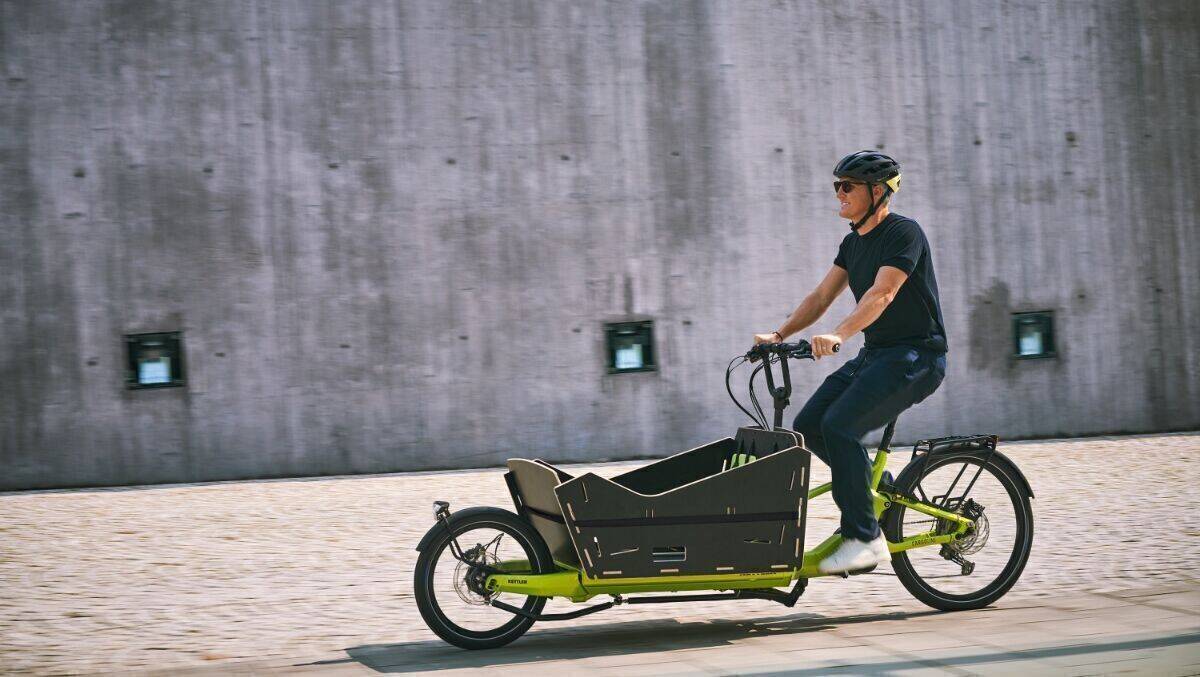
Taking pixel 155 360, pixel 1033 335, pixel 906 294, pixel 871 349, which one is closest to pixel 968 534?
pixel 871 349

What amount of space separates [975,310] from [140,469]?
771 centimetres

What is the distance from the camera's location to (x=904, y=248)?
5074 millimetres

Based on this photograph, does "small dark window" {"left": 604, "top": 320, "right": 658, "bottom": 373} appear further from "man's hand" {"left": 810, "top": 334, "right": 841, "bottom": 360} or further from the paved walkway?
"man's hand" {"left": 810, "top": 334, "right": 841, "bottom": 360}

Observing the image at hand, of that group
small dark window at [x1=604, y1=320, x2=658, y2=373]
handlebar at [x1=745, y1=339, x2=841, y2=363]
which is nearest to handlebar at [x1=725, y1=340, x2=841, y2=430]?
handlebar at [x1=745, y1=339, x2=841, y2=363]

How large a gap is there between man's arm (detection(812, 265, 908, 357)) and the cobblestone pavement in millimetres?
1210

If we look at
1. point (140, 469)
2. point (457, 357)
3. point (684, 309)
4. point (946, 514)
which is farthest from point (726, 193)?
point (946, 514)

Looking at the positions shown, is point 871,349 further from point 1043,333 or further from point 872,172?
point 1043,333

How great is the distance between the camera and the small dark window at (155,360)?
1047cm

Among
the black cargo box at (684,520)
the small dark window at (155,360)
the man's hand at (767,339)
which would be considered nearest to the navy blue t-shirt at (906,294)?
the man's hand at (767,339)

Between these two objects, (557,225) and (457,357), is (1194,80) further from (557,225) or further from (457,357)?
(457,357)

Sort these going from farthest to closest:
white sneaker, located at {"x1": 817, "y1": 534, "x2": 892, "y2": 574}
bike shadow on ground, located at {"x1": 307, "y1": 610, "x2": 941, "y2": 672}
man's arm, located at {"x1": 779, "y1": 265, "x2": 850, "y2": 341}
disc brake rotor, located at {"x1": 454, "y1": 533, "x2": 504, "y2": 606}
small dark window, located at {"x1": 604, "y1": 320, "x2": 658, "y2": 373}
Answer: small dark window, located at {"x1": 604, "y1": 320, "x2": 658, "y2": 373} → man's arm, located at {"x1": 779, "y1": 265, "x2": 850, "y2": 341} → white sneaker, located at {"x1": 817, "y1": 534, "x2": 892, "y2": 574} → disc brake rotor, located at {"x1": 454, "y1": 533, "x2": 504, "y2": 606} → bike shadow on ground, located at {"x1": 307, "y1": 610, "x2": 941, "y2": 672}

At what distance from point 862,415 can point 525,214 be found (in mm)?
6401

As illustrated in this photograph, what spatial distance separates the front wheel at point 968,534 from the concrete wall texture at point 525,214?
19.3ft

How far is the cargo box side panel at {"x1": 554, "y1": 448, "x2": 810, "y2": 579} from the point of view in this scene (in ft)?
15.4
